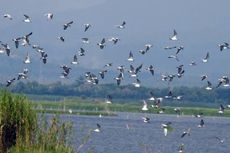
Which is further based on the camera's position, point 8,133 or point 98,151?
point 98,151

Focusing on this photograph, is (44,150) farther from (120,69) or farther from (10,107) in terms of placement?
(120,69)

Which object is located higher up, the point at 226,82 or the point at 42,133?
the point at 226,82

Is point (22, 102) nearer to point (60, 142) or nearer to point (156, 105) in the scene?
point (60, 142)

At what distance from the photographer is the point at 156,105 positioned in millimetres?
43438

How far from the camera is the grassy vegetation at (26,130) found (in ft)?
107

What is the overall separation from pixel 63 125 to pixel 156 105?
1122 cm

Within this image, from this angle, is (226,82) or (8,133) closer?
(8,133)

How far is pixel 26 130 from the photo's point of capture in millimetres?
32969

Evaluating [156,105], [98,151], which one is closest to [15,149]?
[156,105]

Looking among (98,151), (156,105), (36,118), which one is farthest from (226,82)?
(98,151)

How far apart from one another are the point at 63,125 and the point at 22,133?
6.42 feet

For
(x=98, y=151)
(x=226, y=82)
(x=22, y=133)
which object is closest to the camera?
(x=22, y=133)

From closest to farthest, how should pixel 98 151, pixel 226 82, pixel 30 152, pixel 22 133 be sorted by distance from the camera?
pixel 30 152 → pixel 22 133 → pixel 226 82 → pixel 98 151

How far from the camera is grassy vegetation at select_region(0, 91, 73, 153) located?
3272 centimetres
